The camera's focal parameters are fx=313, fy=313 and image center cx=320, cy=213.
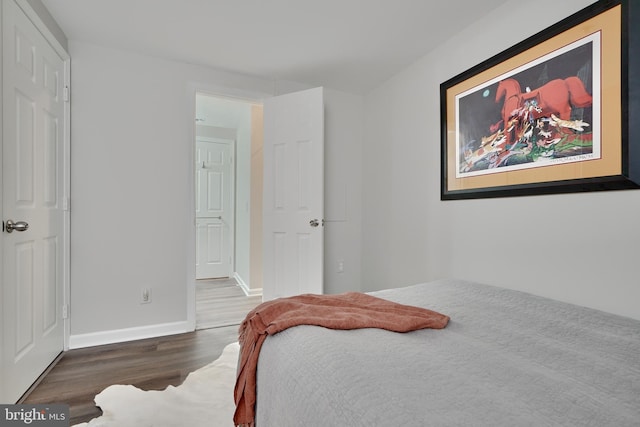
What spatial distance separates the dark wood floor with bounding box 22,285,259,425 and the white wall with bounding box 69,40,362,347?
194mm

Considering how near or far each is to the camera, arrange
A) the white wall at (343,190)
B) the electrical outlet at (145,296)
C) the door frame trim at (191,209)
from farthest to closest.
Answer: the white wall at (343,190), the door frame trim at (191,209), the electrical outlet at (145,296)

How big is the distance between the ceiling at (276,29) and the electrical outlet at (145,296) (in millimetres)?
2006

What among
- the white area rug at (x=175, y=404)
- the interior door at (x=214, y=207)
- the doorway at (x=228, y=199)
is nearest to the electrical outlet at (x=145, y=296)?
the white area rug at (x=175, y=404)

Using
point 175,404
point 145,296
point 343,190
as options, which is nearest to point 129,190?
point 145,296

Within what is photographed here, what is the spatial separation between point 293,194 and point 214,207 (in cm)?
262

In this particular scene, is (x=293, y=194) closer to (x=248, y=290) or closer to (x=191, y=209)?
(x=191, y=209)

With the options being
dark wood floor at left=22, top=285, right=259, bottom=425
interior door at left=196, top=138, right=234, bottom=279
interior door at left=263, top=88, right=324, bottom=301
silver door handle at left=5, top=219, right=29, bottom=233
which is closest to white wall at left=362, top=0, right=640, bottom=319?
interior door at left=263, top=88, right=324, bottom=301

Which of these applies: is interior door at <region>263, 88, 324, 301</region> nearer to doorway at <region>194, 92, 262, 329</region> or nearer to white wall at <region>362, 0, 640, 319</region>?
white wall at <region>362, 0, 640, 319</region>

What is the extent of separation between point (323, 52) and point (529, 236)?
205cm

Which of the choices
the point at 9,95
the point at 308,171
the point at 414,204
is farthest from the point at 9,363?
the point at 414,204

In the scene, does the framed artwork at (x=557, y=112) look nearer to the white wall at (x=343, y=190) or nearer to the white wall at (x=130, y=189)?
the white wall at (x=343, y=190)

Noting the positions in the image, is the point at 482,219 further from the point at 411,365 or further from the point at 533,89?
the point at 411,365

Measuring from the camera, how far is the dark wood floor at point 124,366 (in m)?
1.77

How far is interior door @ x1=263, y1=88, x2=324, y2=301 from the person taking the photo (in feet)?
9.59
